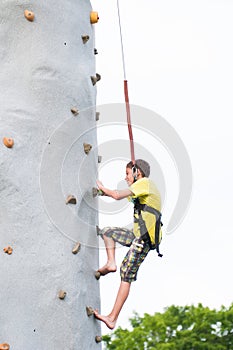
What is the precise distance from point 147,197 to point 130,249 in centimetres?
42

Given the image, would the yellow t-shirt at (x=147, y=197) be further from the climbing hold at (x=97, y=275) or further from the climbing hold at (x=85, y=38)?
the climbing hold at (x=85, y=38)

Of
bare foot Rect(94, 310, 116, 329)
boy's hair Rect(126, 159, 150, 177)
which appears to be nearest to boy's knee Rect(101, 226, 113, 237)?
boy's hair Rect(126, 159, 150, 177)

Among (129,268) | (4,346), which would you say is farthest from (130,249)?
(4,346)

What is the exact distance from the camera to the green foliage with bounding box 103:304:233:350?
79.2 ft

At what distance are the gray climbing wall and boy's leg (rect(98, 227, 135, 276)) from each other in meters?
0.16

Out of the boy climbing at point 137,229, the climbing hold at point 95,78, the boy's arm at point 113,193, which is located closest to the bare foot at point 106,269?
the boy climbing at point 137,229

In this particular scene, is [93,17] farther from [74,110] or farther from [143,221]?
[143,221]

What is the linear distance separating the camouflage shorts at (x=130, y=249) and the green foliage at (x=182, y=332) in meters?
17.5

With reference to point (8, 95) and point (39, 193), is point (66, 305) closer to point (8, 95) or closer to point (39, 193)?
point (39, 193)

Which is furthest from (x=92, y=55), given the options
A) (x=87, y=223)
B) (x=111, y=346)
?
(x=111, y=346)

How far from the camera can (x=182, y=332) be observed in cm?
A: 2447

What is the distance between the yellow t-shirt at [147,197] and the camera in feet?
21.8

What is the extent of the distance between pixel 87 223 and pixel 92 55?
4.47 ft

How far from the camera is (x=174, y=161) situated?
22.2 ft
